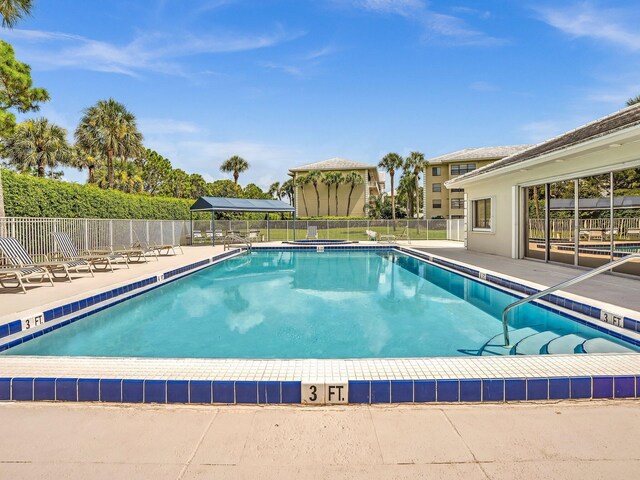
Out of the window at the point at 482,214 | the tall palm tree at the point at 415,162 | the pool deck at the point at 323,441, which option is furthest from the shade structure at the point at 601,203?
the tall palm tree at the point at 415,162

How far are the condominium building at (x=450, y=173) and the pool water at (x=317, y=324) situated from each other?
115 ft

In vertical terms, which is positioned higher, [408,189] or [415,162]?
[415,162]

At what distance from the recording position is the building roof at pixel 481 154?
40062 millimetres

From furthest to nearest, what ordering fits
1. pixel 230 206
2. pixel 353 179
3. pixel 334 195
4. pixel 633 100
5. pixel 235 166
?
pixel 235 166 < pixel 334 195 < pixel 353 179 < pixel 633 100 < pixel 230 206

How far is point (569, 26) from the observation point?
11727 millimetres

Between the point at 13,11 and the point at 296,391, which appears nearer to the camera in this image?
the point at 296,391

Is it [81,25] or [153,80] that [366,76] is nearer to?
[153,80]

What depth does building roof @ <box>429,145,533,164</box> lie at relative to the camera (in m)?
40.1

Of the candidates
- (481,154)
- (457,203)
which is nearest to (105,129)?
(457,203)

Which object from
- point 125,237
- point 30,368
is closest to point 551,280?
point 30,368

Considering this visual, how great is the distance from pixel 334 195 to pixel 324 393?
45.8m

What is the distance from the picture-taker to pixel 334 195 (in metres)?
48.1

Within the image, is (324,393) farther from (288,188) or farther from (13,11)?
(288,188)


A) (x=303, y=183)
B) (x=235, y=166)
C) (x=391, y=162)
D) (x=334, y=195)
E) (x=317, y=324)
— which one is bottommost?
(x=317, y=324)
